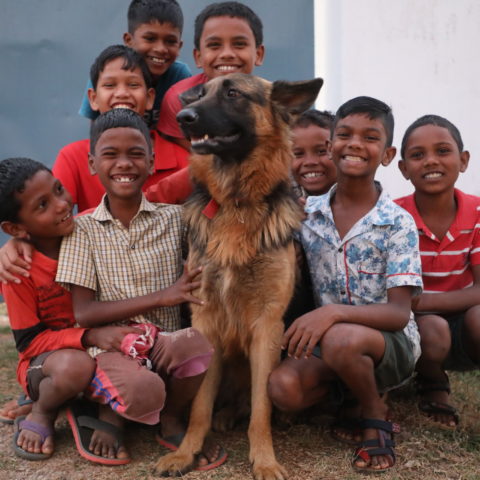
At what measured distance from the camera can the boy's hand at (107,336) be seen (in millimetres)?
2875

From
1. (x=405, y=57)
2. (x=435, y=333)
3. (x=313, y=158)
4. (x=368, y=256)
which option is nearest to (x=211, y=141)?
(x=368, y=256)

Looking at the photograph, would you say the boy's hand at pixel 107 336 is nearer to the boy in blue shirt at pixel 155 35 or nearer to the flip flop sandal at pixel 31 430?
the flip flop sandal at pixel 31 430

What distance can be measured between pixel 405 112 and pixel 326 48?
112 centimetres

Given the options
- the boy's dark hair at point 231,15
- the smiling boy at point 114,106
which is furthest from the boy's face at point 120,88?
the boy's dark hair at point 231,15

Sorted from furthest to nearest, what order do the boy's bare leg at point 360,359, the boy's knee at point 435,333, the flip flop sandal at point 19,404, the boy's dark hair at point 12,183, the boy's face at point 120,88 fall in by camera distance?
1. the boy's face at point 120,88
2. the flip flop sandal at point 19,404
3. the boy's knee at point 435,333
4. the boy's dark hair at point 12,183
5. the boy's bare leg at point 360,359

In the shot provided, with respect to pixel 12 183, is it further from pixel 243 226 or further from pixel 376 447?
pixel 376 447

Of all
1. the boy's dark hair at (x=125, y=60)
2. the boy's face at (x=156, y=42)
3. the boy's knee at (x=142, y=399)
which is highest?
the boy's face at (x=156, y=42)

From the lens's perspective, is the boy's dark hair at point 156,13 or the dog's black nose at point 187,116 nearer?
the dog's black nose at point 187,116

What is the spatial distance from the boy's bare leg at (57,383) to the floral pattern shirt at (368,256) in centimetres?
134

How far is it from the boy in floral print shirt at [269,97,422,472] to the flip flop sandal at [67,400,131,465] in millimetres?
823

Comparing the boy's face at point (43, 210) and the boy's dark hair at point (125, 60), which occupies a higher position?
the boy's dark hair at point (125, 60)

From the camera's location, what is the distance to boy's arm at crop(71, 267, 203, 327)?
9.46 ft

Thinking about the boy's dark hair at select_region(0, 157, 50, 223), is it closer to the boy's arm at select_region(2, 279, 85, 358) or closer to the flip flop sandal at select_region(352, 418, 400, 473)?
the boy's arm at select_region(2, 279, 85, 358)

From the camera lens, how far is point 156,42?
4.25 meters
